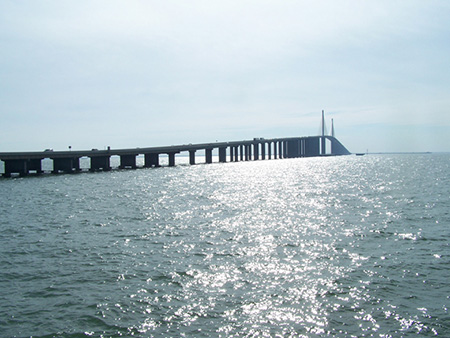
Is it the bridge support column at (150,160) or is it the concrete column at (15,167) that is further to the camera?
the bridge support column at (150,160)

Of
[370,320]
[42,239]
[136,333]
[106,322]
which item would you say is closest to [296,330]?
[370,320]

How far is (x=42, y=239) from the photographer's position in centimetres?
2219

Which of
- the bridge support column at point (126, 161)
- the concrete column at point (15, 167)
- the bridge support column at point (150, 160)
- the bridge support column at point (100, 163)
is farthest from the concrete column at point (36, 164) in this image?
the bridge support column at point (150, 160)

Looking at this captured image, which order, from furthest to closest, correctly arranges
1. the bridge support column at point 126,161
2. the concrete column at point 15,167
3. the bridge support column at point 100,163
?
1. the bridge support column at point 126,161
2. the bridge support column at point 100,163
3. the concrete column at point 15,167

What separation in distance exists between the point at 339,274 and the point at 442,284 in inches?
134

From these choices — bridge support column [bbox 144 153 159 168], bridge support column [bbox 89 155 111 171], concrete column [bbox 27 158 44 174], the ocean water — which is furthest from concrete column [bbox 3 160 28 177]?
the ocean water

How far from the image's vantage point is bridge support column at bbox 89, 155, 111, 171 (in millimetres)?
103512

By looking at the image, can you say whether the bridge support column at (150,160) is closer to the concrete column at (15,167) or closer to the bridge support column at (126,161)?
the bridge support column at (126,161)

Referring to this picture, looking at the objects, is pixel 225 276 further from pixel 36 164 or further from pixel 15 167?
pixel 36 164

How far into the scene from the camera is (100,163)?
4119 inches

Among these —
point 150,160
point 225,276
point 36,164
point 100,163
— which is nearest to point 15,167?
point 36,164

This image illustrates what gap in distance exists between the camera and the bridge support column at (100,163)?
103512 millimetres

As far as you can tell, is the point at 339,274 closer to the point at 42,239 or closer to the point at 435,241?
the point at 435,241

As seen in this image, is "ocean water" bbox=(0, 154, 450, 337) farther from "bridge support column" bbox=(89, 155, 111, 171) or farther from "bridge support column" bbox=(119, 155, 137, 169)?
"bridge support column" bbox=(119, 155, 137, 169)
